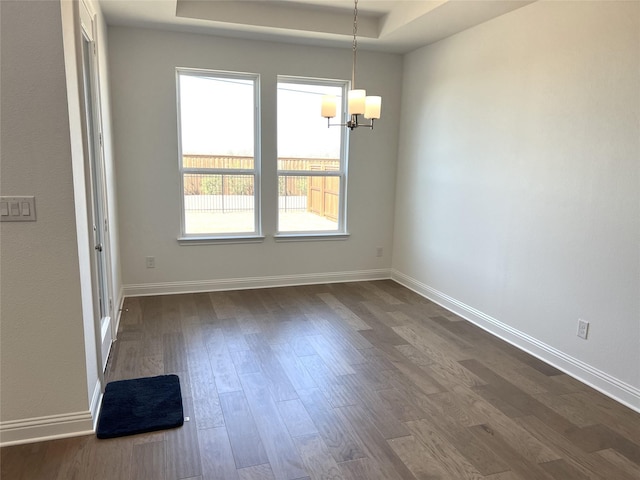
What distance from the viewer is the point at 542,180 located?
10.6 feet

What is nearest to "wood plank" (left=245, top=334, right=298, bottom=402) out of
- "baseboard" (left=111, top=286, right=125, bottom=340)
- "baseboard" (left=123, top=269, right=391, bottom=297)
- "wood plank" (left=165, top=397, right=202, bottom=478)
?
"wood plank" (left=165, top=397, right=202, bottom=478)

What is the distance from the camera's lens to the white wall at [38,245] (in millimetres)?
1898

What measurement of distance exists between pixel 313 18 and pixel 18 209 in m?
3.16

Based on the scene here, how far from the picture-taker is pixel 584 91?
2.86 m

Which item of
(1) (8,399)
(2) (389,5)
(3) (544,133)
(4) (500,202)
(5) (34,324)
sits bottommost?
(1) (8,399)

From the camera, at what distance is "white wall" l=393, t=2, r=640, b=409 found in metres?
2.66

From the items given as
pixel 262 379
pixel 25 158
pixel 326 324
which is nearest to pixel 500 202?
pixel 326 324

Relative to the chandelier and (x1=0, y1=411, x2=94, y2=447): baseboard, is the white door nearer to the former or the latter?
(x1=0, y1=411, x2=94, y2=447): baseboard

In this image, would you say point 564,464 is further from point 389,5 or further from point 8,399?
point 389,5

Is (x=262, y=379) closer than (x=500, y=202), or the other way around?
(x=262, y=379)

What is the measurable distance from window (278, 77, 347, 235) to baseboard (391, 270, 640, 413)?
145cm

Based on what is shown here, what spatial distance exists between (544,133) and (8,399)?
3674 millimetres

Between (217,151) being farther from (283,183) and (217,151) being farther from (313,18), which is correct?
(313,18)

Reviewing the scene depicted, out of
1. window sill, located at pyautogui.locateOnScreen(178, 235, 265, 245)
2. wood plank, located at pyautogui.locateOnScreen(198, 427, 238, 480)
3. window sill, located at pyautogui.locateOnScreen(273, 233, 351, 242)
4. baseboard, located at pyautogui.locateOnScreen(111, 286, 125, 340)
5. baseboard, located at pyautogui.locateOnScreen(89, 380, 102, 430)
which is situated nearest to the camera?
wood plank, located at pyautogui.locateOnScreen(198, 427, 238, 480)
